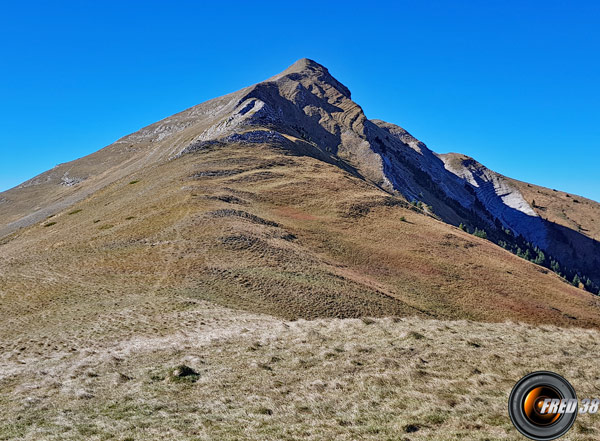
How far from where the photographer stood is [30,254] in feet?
168

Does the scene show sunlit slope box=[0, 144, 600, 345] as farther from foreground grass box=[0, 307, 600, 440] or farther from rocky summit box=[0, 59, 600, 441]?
foreground grass box=[0, 307, 600, 440]

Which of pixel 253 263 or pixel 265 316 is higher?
pixel 253 263

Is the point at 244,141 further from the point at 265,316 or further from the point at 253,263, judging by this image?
the point at 265,316

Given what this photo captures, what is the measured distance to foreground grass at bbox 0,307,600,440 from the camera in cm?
1288

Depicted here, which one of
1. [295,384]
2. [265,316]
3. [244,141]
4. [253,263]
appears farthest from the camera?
[244,141]

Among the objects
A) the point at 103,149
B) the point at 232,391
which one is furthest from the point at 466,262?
the point at 103,149

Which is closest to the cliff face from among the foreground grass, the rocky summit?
the rocky summit

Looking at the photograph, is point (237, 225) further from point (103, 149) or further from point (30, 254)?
point (103, 149)

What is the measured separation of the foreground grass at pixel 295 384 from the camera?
1288 centimetres

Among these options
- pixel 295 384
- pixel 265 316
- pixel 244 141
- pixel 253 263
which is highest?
pixel 244 141

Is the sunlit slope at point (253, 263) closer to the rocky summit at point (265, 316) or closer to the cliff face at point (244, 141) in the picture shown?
the rocky summit at point (265, 316)

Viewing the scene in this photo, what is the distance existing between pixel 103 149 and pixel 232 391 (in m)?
197

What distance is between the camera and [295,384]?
16.9 m

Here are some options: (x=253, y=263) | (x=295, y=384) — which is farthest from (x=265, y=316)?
(x=295, y=384)
